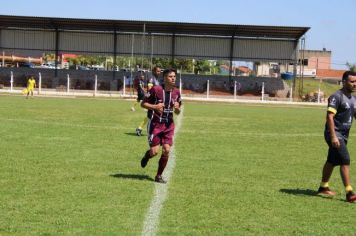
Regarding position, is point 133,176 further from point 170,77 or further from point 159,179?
point 170,77

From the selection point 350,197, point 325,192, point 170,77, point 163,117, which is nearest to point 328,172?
point 325,192

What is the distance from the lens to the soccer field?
627 cm

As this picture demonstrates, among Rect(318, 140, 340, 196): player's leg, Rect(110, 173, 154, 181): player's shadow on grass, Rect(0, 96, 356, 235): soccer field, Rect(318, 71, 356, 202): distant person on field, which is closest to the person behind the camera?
Rect(0, 96, 356, 235): soccer field

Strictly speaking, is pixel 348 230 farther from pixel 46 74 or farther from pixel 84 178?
pixel 46 74

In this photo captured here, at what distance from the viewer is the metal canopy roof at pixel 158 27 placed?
57.6m

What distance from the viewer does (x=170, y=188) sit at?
842 centimetres

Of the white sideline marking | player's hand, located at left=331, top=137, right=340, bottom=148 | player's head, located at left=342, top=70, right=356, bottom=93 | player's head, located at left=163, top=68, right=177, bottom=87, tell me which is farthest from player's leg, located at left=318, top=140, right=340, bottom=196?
player's head, located at left=163, top=68, right=177, bottom=87

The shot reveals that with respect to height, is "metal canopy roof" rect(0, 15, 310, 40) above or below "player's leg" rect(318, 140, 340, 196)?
above

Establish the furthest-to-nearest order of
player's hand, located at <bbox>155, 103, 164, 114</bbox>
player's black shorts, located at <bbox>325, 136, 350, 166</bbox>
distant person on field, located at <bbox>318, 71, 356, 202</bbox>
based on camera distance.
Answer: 1. player's hand, located at <bbox>155, 103, 164, 114</bbox>
2. player's black shorts, located at <bbox>325, 136, 350, 166</bbox>
3. distant person on field, located at <bbox>318, 71, 356, 202</bbox>

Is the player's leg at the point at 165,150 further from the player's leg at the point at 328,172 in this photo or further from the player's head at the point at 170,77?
the player's leg at the point at 328,172

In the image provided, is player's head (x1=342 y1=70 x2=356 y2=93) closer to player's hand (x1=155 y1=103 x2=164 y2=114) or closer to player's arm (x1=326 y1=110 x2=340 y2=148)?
player's arm (x1=326 y1=110 x2=340 y2=148)

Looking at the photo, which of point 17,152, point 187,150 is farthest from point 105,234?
point 187,150

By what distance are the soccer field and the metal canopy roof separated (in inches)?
1691

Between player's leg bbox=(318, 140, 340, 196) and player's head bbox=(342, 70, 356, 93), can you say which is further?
player's leg bbox=(318, 140, 340, 196)
